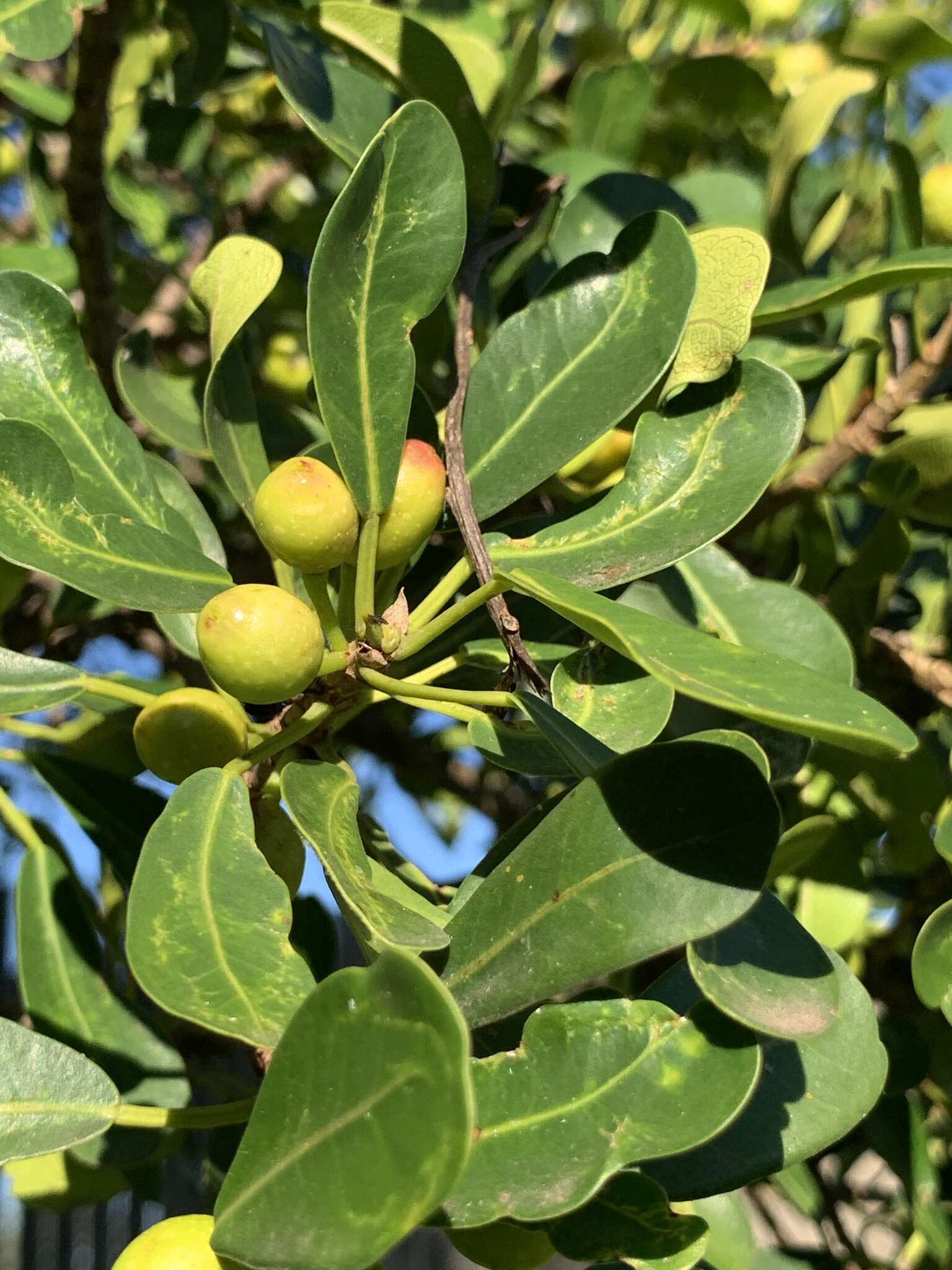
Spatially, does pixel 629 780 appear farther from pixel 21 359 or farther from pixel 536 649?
pixel 21 359

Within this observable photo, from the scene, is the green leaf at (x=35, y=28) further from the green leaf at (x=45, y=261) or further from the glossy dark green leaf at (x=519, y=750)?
the glossy dark green leaf at (x=519, y=750)

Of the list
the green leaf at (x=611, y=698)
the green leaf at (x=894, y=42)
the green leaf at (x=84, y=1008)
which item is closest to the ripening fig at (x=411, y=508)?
the green leaf at (x=611, y=698)

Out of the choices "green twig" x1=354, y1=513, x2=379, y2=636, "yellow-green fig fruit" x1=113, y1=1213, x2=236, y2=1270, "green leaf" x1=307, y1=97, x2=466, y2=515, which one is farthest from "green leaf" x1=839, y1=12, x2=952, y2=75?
"yellow-green fig fruit" x1=113, y1=1213, x2=236, y2=1270

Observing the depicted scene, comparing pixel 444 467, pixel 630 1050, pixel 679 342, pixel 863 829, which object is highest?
pixel 679 342

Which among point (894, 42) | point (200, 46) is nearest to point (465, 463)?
point (200, 46)

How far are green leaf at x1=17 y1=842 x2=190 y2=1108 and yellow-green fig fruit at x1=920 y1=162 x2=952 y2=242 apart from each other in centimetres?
106

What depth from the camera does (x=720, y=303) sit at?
31.7 inches

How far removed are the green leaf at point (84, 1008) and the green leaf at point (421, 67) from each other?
69 cm

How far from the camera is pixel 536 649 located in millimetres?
826

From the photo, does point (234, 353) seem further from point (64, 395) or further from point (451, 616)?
point (451, 616)

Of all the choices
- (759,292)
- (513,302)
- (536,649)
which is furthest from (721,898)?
(513,302)

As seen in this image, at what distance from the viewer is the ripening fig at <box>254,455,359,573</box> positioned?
68 cm

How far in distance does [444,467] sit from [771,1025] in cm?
42

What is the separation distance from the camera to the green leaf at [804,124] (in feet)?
3.68
